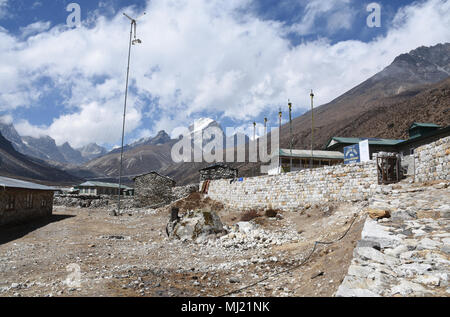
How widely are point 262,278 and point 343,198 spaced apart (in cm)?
1090

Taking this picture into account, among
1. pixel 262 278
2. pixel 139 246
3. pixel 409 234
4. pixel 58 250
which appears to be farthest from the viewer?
pixel 139 246

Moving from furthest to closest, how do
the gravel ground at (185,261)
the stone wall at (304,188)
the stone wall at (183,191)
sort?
1. the stone wall at (183,191)
2. the stone wall at (304,188)
3. the gravel ground at (185,261)

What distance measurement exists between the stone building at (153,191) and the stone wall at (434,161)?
107ft

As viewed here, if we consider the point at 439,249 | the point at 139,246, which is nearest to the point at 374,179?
the point at 439,249

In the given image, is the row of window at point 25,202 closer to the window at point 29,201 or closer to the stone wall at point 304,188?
the window at point 29,201

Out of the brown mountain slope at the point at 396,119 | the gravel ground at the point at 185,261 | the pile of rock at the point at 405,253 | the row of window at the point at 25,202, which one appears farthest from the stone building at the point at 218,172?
the pile of rock at the point at 405,253

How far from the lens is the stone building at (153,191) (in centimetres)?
3978

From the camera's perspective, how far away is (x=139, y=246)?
14.6 metres

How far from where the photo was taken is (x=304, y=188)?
64.2ft

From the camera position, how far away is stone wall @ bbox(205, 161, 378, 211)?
15883mm

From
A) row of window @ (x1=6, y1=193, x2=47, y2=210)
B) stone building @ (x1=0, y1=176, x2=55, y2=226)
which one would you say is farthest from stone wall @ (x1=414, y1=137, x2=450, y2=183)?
row of window @ (x1=6, y1=193, x2=47, y2=210)

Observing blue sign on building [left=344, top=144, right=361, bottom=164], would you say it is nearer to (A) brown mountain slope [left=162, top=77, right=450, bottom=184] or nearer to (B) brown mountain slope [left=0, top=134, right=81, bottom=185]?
(A) brown mountain slope [left=162, top=77, right=450, bottom=184]

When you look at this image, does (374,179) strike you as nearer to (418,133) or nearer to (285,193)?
(285,193)

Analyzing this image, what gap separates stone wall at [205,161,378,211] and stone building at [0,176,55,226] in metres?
18.4
